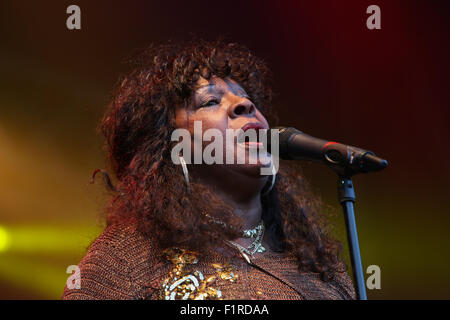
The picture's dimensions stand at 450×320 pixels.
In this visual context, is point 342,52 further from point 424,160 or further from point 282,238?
point 282,238

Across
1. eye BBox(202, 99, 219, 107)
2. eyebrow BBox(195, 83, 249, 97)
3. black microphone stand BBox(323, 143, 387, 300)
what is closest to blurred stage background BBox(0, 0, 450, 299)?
eyebrow BBox(195, 83, 249, 97)

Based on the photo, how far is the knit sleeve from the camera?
139 cm

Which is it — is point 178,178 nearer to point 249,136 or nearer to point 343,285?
point 249,136

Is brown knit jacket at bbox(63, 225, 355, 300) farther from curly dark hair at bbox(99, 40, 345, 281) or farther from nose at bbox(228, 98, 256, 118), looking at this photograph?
nose at bbox(228, 98, 256, 118)

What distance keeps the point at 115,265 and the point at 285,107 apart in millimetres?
1806

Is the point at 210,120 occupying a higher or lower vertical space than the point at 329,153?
higher

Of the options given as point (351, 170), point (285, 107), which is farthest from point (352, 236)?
point (285, 107)

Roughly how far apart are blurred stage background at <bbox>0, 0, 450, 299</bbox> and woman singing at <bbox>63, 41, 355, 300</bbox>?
0.69 meters

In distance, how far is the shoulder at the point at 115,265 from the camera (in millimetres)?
1401

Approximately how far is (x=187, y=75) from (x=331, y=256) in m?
0.89

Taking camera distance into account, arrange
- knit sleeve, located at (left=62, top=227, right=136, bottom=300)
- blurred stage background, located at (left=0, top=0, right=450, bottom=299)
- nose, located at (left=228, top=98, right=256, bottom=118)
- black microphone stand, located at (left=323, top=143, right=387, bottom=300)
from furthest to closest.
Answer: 1. blurred stage background, located at (left=0, top=0, right=450, bottom=299)
2. nose, located at (left=228, top=98, right=256, bottom=118)
3. knit sleeve, located at (left=62, top=227, right=136, bottom=300)
4. black microphone stand, located at (left=323, top=143, right=387, bottom=300)

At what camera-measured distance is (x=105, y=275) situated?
4.71 feet

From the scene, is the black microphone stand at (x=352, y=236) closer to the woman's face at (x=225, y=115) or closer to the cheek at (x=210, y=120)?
the woman's face at (x=225, y=115)
